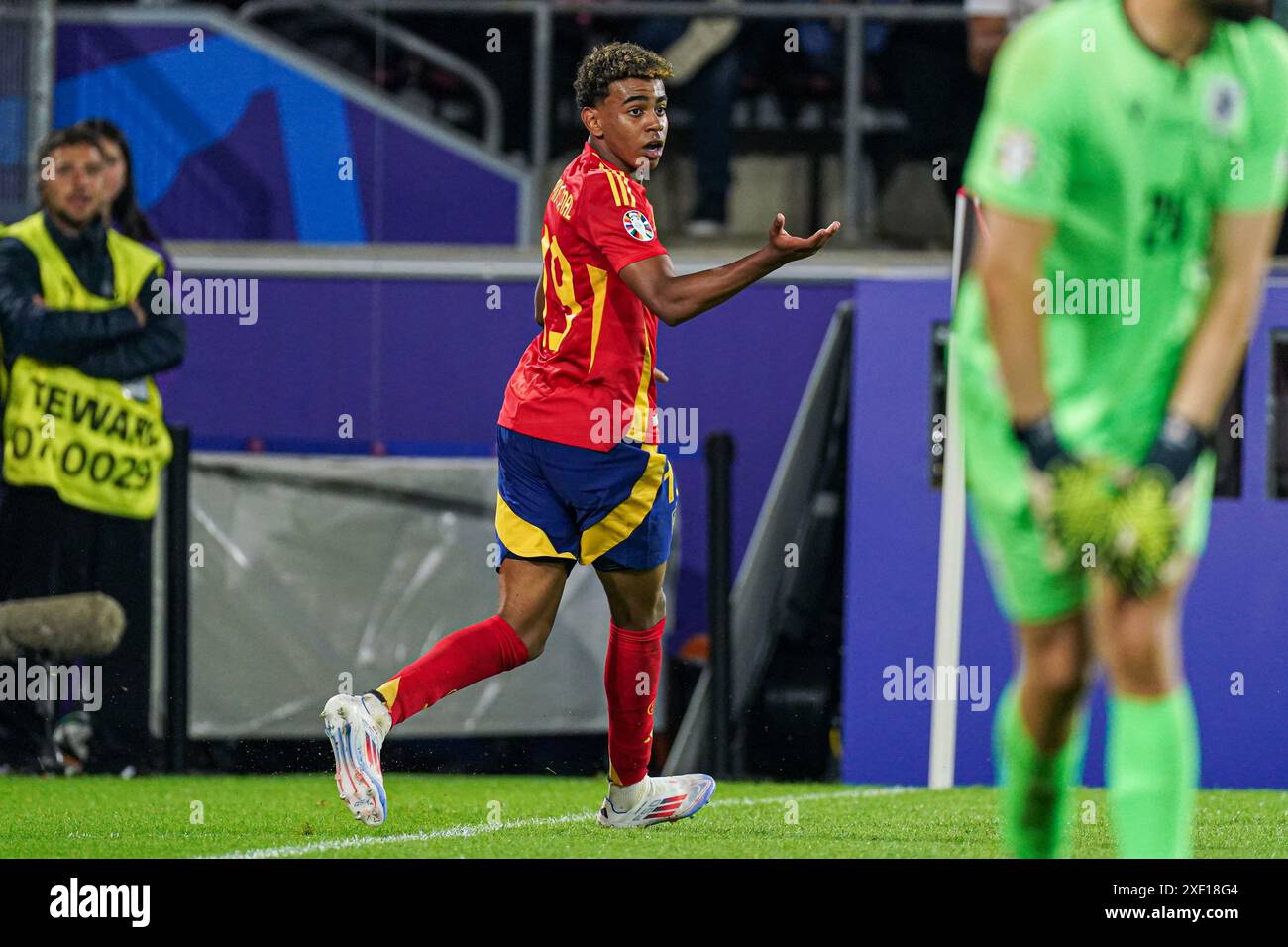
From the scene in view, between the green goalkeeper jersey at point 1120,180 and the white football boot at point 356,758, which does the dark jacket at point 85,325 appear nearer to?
the white football boot at point 356,758

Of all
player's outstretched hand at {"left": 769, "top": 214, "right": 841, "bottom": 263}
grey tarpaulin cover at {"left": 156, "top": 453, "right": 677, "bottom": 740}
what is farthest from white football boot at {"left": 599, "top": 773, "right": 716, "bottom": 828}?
grey tarpaulin cover at {"left": 156, "top": 453, "right": 677, "bottom": 740}

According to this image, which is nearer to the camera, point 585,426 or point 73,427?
point 585,426

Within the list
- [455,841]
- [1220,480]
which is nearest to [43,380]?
[455,841]

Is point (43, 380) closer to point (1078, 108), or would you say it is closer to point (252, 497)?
point (252, 497)

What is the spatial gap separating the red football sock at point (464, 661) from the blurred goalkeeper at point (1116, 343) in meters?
2.09

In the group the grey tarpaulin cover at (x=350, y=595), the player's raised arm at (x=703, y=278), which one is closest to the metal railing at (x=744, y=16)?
the grey tarpaulin cover at (x=350, y=595)

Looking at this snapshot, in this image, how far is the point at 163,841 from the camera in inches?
229

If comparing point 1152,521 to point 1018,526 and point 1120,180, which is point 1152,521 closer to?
point 1018,526

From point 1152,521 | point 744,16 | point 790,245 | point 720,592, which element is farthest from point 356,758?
point 744,16

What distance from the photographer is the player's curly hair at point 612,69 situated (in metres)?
5.82

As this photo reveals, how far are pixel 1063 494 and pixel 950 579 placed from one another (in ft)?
15.3

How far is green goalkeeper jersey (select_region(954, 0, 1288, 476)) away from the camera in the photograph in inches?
146

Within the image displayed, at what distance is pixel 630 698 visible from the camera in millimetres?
5988

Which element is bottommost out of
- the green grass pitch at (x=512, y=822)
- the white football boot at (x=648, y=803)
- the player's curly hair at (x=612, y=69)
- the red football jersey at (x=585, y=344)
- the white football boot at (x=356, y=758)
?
the green grass pitch at (x=512, y=822)
